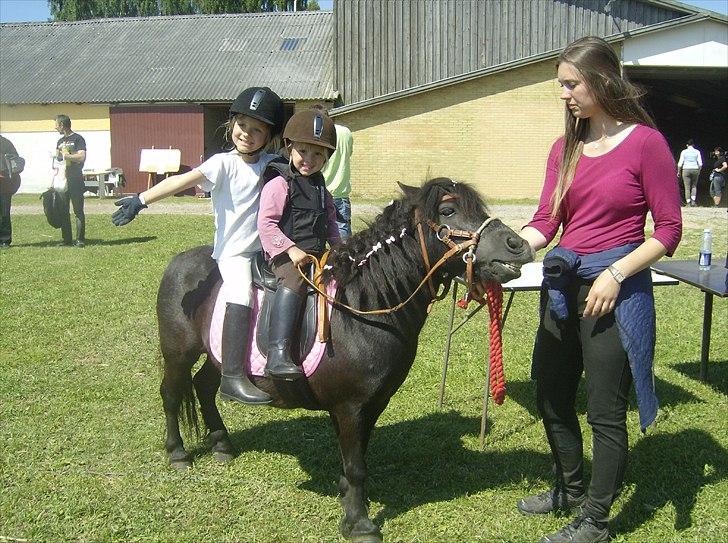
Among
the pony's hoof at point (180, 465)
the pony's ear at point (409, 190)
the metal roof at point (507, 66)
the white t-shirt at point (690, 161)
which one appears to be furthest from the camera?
the white t-shirt at point (690, 161)

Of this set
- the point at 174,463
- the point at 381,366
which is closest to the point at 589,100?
the point at 381,366

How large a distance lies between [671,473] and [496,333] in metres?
1.74

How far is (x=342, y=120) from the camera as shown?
24.5 meters

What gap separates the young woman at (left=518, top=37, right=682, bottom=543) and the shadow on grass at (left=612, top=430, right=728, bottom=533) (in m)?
0.59

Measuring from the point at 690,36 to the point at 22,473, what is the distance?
23585mm

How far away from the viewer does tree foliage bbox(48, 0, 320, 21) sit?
4725 centimetres

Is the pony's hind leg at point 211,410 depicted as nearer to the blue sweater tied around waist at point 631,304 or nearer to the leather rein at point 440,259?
the leather rein at point 440,259

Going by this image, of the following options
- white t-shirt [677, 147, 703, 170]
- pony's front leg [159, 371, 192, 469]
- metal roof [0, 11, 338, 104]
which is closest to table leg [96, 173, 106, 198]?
metal roof [0, 11, 338, 104]

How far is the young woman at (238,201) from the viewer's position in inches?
158

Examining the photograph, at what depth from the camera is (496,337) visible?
12.6 feet

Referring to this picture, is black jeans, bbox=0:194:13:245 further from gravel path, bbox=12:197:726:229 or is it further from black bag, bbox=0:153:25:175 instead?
gravel path, bbox=12:197:726:229

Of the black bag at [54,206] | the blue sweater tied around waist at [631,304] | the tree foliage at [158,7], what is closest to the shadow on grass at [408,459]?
the blue sweater tied around waist at [631,304]

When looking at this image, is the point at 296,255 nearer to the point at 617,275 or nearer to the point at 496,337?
the point at 496,337

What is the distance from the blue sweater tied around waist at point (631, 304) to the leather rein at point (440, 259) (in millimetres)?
353
